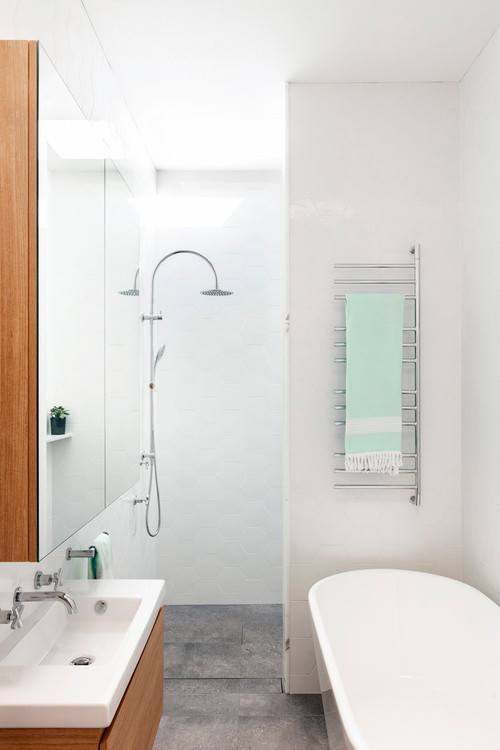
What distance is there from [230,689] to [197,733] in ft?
1.21

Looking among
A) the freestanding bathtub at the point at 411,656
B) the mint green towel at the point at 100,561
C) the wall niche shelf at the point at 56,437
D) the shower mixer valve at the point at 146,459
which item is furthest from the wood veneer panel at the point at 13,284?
the shower mixer valve at the point at 146,459

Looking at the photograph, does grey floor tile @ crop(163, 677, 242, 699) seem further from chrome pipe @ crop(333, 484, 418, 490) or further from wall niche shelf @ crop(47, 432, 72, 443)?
wall niche shelf @ crop(47, 432, 72, 443)

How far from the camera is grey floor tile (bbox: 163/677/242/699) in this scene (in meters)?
2.71

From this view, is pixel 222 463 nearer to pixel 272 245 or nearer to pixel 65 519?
pixel 272 245

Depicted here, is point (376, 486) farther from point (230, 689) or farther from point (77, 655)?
point (77, 655)

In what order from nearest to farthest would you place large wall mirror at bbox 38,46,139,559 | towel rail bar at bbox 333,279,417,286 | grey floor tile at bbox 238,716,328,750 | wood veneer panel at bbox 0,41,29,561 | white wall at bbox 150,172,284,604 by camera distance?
wood veneer panel at bbox 0,41,29,561 < large wall mirror at bbox 38,46,139,559 < grey floor tile at bbox 238,716,328,750 < towel rail bar at bbox 333,279,417,286 < white wall at bbox 150,172,284,604

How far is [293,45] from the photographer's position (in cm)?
239

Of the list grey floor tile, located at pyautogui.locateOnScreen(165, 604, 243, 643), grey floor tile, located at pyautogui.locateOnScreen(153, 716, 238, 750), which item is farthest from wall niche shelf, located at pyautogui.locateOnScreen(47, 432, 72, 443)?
grey floor tile, located at pyautogui.locateOnScreen(165, 604, 243, 643)

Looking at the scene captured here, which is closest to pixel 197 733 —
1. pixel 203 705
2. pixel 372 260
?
pixel 203 705

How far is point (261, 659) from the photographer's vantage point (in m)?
3.02

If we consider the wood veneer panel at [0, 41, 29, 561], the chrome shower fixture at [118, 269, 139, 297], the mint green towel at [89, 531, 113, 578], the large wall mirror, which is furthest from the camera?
the chrome shower fixture at [118, 269, 139, 297]

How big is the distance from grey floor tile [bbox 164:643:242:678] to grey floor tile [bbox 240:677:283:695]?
9cm

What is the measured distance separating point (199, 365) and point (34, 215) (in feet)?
7.92

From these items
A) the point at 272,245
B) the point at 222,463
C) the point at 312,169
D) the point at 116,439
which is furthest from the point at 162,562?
the point at 312,169
